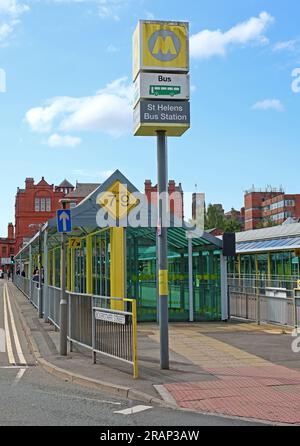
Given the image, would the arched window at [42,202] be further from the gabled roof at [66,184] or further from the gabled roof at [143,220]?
the gabled roof at [143,220]

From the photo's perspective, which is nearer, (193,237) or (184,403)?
(184,403)

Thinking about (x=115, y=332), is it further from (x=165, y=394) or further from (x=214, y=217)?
(x=214, y=217)

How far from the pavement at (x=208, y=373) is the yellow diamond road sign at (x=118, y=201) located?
13.8 ft

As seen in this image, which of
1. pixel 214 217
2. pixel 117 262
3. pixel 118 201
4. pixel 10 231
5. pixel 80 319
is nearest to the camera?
pixel 80 319

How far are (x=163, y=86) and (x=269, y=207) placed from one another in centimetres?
13592

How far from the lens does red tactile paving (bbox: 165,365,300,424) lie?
7.30 m

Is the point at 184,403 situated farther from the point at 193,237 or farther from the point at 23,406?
the point at 193,237

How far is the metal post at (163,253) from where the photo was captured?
10.3 metres


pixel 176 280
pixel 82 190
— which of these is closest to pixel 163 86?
pixel 176 280

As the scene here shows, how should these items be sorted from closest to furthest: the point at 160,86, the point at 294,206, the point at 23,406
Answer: the point at 23,406, the point at 160,86, the point at 294,206

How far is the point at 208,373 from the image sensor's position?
9.95 meters

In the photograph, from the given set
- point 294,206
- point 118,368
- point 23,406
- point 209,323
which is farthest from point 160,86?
point 294,206

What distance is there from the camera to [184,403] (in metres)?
7.80
